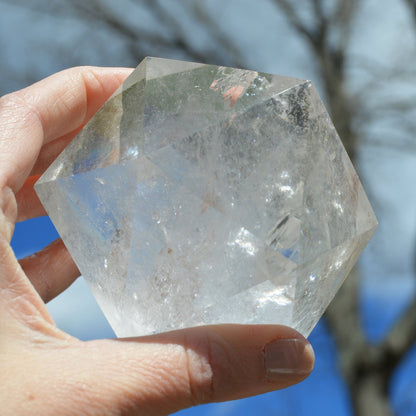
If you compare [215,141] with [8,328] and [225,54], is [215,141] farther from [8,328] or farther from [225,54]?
[225,54]

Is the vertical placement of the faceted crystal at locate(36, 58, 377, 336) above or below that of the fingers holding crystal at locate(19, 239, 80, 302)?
above

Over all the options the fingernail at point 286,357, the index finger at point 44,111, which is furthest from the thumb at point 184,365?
the index finger at point 44,111

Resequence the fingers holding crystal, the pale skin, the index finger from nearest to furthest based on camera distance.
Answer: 1. the pale skin
2. the index finger
3. the fingers holding crystal

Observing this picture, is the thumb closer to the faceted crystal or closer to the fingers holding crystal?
the faceted crystal

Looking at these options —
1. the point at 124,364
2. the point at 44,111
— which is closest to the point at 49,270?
the point at 44,111

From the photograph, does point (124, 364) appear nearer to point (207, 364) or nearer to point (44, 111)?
point (207, 364)

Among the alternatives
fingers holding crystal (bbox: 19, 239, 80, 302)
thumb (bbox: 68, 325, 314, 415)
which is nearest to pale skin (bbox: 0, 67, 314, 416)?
thumb (bbox: 68, 325, 314, 415)

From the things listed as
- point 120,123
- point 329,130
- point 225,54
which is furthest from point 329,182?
point 225,54
